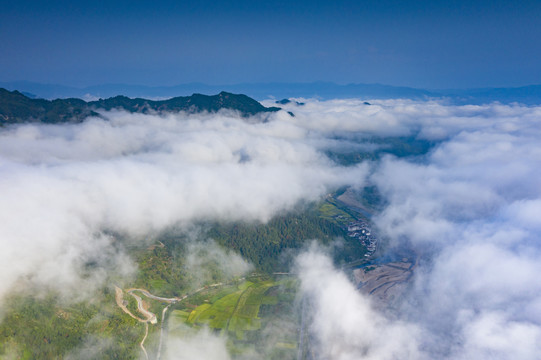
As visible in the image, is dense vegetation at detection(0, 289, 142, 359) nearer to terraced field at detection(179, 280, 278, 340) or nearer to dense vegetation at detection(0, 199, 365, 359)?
dense vegetation at detection(0, 199, 365, 359)

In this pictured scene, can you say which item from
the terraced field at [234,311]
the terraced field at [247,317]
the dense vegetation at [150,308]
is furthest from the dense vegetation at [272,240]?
the terraced field at [234,311]

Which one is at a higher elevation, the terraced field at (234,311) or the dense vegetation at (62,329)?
the dense vegetation at (62,329)

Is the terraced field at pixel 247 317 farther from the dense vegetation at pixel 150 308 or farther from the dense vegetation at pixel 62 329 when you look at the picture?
the dense vegetation at pixel 62 329

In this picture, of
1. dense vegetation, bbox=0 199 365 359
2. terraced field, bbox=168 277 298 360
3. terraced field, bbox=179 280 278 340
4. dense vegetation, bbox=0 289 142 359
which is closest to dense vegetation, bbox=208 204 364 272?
dense vegetation, bbox=0 199 365 359

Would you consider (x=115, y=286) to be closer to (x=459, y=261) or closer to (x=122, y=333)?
(x=122, y=333)

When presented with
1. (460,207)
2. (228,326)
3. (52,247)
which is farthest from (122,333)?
(460,207)

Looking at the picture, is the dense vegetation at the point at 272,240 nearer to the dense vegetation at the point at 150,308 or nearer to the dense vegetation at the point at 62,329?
the dense vegetation at the point at 150,308

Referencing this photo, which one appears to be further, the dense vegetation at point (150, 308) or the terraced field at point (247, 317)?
the terraced field at point (247, 317)

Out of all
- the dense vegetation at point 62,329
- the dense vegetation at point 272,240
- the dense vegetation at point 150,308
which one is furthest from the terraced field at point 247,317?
the dense vegetation at point 272,240

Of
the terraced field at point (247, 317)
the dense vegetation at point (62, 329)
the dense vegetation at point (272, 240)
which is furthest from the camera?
the dense vegetation at point (272, 240)

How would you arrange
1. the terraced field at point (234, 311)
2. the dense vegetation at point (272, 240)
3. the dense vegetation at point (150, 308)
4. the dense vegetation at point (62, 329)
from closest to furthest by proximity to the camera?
the dense vegetation at point (62, 329) → the dense vegetation at point (150, 308) → the terraced field at point (234, 311) → the dense vegetation at point (272, 240)

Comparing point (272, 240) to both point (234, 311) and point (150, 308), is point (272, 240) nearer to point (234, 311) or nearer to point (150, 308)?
point (234, 311)
